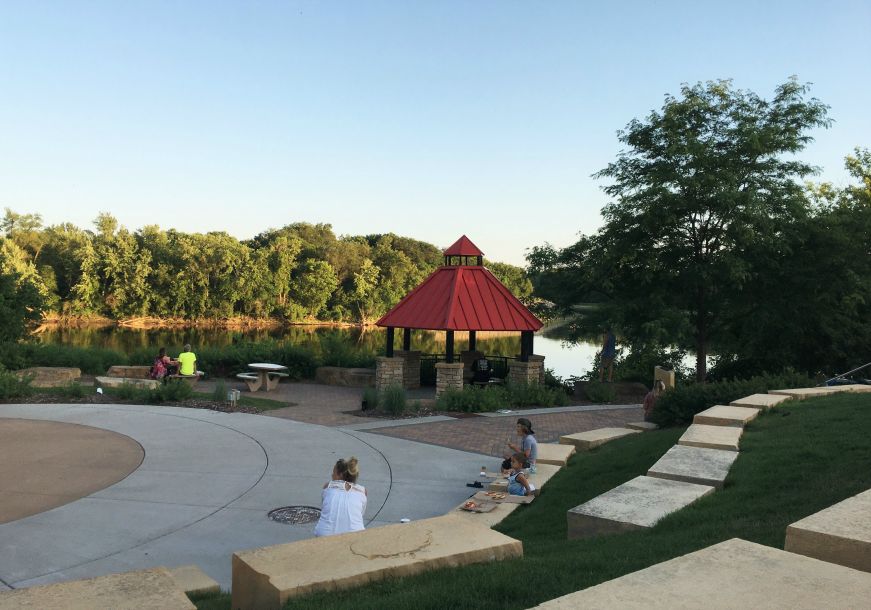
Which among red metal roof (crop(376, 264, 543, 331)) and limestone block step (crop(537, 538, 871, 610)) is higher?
red metal roof (crop(376, 264, 543, 331))

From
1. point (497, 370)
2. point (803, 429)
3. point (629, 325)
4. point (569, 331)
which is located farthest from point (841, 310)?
point (803, 429)

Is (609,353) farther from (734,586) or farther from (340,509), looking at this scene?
(734,586)

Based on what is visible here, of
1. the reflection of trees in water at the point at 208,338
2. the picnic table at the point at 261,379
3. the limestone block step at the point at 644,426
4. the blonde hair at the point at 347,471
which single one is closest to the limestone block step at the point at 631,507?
the blonde hair at the point at 347,471

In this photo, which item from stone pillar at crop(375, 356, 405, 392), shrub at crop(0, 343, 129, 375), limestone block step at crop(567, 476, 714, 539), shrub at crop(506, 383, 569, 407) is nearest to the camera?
limestone block step at crop(567, 476, 714, 539)

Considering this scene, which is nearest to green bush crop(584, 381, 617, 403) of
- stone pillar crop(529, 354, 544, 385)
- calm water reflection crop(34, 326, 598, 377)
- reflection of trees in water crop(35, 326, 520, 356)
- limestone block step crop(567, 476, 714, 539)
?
stone pillar crop(529, 354, 544, 385)

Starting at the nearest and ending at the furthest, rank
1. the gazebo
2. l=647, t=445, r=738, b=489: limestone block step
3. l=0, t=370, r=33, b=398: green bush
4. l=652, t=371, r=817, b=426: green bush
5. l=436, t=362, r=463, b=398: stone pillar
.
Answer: l=647, t=445, r=738, b=489: limestone block step < l=652, t=371, r=817, b=426: green bush < l=0, t=370, r=33, b=398: green bush < l=436, t=362, r=463, b=398: stone pillar < the gazebo

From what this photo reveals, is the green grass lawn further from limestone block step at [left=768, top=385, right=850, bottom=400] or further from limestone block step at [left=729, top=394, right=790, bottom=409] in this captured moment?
limestone block step at [left=768, top=385, right=850, bottom=400]

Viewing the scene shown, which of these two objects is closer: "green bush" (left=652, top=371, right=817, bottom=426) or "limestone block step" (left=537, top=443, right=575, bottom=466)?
"limestone block step" (left=537, top=443, right=575, bottom=466)

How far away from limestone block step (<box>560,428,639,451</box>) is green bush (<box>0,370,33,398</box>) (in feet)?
45.0

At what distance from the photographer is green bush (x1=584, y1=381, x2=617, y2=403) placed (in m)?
20.1

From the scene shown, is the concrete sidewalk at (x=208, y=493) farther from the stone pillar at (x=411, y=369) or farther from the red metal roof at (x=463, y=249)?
the red metal roof at (x=463, y=249)

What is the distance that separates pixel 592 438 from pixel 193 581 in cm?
792

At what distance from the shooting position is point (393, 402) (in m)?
15.9

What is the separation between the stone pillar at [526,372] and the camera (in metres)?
19.5
